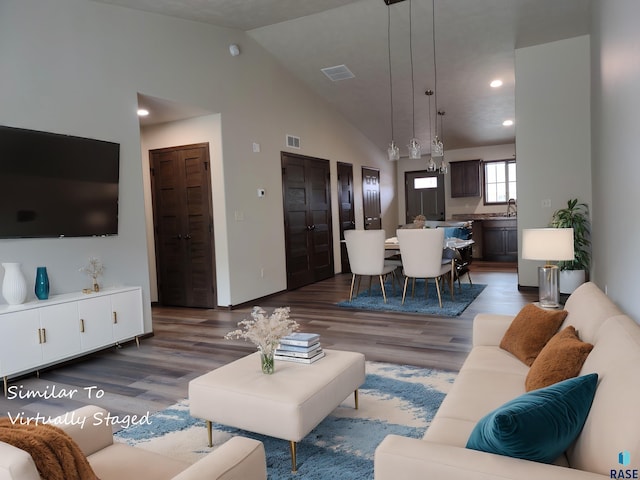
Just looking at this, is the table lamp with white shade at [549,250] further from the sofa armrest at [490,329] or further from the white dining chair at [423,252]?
the white dining chair at [423,252]

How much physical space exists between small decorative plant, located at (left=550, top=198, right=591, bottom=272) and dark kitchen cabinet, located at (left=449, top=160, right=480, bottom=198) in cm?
453

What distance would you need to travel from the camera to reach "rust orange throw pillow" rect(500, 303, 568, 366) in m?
2.26

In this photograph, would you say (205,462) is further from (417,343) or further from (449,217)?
(449,217)

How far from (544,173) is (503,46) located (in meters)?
1.75

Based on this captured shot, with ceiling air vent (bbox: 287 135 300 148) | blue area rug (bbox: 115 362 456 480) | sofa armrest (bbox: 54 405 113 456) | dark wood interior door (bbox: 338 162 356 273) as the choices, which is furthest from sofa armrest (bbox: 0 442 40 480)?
dark wood interior door (bbox: 338 162 356 273)

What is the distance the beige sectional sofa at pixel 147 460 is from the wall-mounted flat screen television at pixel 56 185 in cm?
257

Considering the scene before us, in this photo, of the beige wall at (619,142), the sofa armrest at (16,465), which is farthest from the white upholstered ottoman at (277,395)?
the beige wall at (619,142)

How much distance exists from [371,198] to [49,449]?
912 centimetres

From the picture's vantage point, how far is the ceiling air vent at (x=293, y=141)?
6912 mm

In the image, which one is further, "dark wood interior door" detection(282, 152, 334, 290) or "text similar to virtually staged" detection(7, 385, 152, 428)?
"dark wood interior door" detection(282, 152, 334, 290)

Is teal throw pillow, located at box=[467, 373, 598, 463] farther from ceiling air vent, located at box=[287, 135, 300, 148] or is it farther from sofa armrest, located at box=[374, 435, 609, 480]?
ceiling air vent, located at box=[287, 135, 300, 148]

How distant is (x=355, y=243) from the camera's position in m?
5.82

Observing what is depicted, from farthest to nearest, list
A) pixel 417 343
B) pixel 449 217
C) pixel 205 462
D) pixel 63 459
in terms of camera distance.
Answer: pixel 449 217
pixel 417 343
pixel 205 462
pixel 63 459

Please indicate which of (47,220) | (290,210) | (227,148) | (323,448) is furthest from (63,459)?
(290,210)
